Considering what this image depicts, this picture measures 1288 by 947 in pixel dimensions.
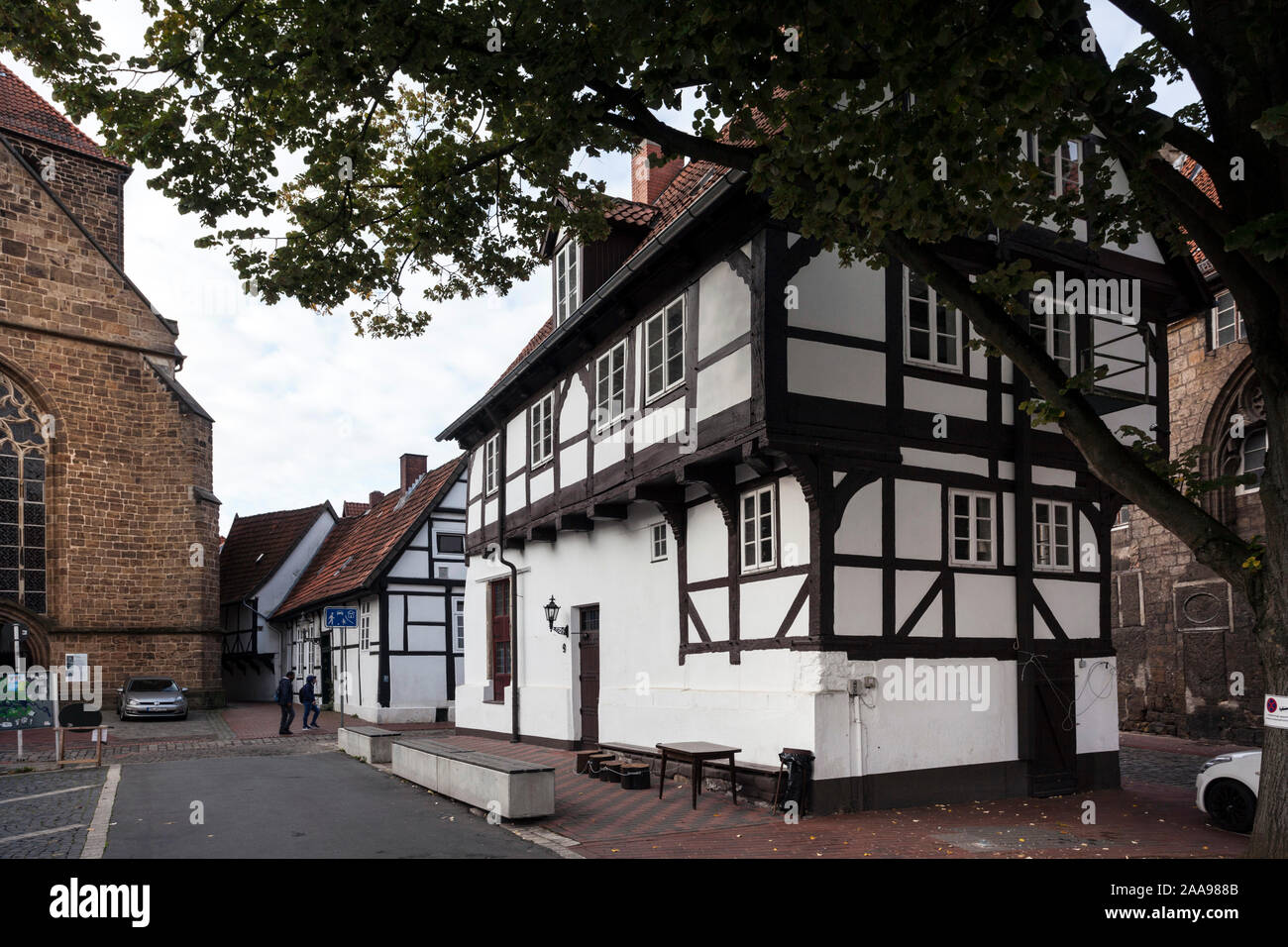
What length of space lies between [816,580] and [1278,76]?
6382 mm

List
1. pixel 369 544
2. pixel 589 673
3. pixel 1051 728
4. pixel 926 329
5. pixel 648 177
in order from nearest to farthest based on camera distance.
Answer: pixel 926 329, pixel 1051 728, pixel 589 673, pixel 648 177, pixel 369 544

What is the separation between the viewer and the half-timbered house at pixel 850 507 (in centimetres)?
1176

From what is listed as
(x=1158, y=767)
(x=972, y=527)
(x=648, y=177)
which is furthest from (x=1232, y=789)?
(x=648, y=177)

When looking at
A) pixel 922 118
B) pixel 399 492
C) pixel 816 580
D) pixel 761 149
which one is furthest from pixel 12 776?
pixel 399 492

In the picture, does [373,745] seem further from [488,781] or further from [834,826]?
[834,826]

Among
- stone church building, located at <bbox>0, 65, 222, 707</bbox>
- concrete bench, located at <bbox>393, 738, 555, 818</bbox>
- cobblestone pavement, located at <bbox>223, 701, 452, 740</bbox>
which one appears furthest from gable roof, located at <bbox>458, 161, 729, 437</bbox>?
stone church building, located at <bbox>0, 65, 222, 707</bbox>

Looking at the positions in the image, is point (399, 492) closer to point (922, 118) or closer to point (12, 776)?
point (12, 776)

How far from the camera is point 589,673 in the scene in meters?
17.8

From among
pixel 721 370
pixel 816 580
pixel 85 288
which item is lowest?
pixel 816 580

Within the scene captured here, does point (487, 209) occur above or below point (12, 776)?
above

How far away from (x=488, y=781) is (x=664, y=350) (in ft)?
19.8

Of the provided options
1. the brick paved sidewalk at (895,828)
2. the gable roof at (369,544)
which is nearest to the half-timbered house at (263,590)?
the gable roof at (369,544)

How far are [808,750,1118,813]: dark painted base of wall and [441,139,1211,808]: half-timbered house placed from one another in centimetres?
3

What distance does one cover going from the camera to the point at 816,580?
1158 cm
